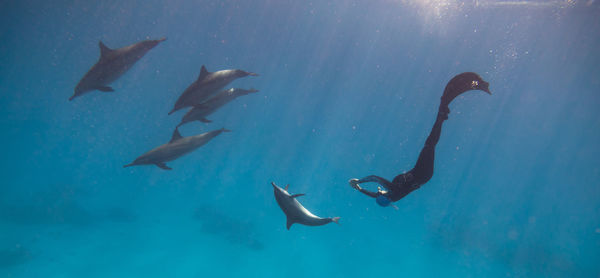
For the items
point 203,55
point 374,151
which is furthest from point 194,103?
point 374,151

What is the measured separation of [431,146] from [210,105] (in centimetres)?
421

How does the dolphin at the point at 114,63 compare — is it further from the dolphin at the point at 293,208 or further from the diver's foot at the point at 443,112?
the diver's foot at the point at 443,112

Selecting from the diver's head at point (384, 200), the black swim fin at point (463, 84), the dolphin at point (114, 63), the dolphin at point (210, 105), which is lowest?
the diver's head at point (384, 200)

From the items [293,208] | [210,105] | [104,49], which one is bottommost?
[293,208]

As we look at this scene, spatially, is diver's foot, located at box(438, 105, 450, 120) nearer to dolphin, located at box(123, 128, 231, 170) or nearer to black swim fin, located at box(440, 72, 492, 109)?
black swim fin, located at box(440, 72, 492, 109)

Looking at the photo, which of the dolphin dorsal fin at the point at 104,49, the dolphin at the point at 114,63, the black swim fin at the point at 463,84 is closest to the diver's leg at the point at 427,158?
the black swim fin at the point at 463,84

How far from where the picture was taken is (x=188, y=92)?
555cm

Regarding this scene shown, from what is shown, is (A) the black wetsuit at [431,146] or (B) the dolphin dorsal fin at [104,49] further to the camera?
(B) the dolphin dorsal fin at [104,49]

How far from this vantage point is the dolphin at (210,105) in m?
5.89

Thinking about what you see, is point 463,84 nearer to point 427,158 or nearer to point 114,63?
point 427,158

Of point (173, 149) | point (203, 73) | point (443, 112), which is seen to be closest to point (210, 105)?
point (203, 73)

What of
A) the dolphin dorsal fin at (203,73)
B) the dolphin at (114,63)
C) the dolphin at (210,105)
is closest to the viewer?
the dolphin at (114,63)

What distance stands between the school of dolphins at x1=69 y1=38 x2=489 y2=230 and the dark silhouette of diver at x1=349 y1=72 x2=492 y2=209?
1.60m

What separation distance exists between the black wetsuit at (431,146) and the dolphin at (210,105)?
128 inches
